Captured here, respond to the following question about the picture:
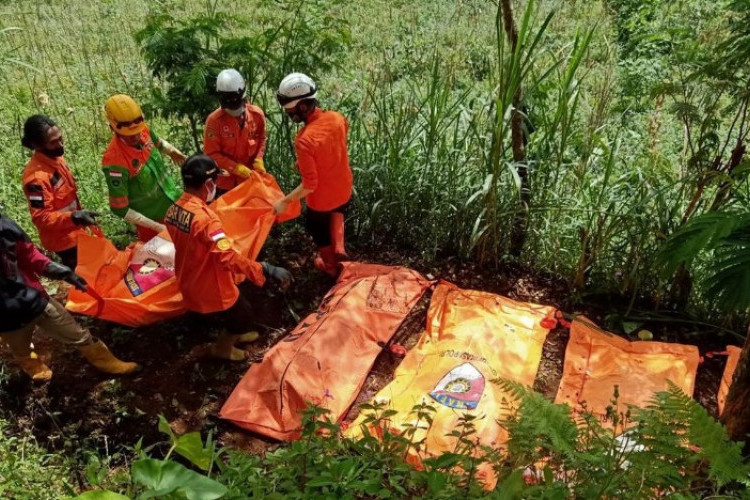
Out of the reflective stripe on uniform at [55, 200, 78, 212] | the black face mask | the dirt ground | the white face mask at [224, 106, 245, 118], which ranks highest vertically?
the white face mask at [224, 106, 245, 118]

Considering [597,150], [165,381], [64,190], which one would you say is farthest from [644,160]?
[64,190]

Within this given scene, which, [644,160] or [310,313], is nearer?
[310,313]

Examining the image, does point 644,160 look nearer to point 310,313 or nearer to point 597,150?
point 597,150

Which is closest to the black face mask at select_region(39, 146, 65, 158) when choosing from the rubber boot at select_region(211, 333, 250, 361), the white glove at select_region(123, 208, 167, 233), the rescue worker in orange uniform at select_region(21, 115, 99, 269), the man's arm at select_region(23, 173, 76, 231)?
the rescue worker in orange uniform at select_region(21, 115, 99, 269)

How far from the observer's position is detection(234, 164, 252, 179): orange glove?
3670mm

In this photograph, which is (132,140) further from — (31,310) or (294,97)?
(31,310)

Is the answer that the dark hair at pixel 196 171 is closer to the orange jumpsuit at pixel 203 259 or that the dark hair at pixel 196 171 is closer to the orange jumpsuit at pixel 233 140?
the orange jumpsuit at pixel 203 259

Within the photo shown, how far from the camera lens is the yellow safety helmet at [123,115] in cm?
322

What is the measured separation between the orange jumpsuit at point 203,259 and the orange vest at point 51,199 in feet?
2.49

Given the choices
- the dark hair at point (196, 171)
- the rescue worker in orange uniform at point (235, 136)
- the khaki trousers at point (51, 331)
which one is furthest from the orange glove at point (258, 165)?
the khaki trousers at point (51, 331)

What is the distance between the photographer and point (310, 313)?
3.65m

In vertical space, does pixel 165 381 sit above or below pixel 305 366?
below

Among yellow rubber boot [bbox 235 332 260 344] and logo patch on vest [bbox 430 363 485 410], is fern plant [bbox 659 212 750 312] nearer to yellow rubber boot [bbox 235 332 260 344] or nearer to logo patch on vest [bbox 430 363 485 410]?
logo patch on vest [bbox 430 363 485 410]

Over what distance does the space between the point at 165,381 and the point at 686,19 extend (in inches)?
200
